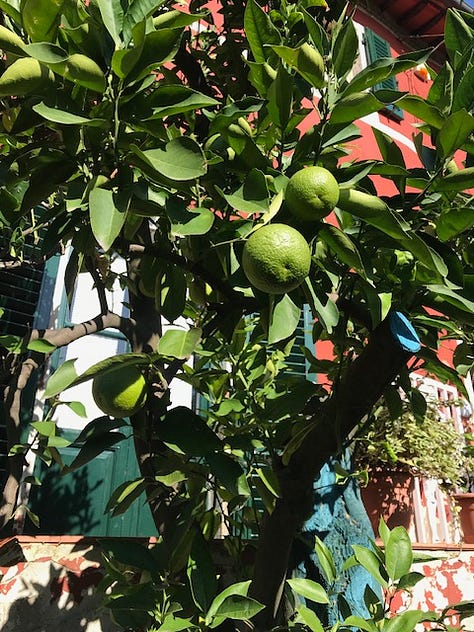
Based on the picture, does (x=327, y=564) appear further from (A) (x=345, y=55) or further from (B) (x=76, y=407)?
(A) (x=345, y=55)

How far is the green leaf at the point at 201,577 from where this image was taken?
113 cm

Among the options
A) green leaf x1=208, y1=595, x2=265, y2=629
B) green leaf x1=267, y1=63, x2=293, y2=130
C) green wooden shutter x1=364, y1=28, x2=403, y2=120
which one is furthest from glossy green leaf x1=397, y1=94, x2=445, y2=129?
green wooden shutter x1=364, y1=28, x2=403, y2=120

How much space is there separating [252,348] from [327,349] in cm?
292

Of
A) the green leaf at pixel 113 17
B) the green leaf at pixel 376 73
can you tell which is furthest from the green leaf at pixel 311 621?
the green leaf at pixel 113 17

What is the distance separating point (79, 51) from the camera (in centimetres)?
91

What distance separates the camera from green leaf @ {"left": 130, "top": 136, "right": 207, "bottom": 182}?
88 cm

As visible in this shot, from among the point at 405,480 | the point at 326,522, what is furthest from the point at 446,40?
the point at 405,480

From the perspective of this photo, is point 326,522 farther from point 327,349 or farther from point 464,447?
point 327,349

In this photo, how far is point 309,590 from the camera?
47.1 inches

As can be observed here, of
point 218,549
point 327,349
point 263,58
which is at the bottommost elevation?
point 218,549

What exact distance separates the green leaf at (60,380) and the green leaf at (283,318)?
0.42m

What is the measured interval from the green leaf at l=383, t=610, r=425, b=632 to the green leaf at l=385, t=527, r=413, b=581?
82mm

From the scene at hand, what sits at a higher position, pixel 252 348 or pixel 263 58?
pixel 263 58

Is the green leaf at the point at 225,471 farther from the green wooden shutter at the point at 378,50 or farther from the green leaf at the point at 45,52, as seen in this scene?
the green wooden shutter at the point at 378,50
